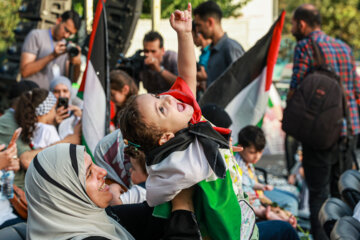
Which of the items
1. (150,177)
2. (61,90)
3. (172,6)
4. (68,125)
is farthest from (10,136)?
(172,6)

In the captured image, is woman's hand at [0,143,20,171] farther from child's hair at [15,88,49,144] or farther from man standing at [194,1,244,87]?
man standing at [194,1,244,87]

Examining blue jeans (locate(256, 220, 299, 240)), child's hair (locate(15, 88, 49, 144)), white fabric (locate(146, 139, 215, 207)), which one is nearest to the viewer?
white fabric (locate(146, 139, 215, 207))

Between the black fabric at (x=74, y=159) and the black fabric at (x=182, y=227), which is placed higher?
the black fabric at (x=74, y=159)

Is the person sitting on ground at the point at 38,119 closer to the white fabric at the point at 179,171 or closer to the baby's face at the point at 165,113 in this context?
the baby's face at the point at 165,113

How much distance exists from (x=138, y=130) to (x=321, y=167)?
10.5 ft

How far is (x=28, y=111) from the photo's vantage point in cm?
417

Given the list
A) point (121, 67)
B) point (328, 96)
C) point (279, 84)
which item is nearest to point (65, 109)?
point (121, 67)

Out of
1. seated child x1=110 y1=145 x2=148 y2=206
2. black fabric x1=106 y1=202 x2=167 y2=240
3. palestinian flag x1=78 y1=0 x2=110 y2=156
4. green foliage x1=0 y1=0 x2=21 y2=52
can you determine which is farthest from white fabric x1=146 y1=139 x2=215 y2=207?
green foliage x1=0 y1=0 x2=21 y2=52

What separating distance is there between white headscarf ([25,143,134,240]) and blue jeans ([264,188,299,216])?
9.00 ft

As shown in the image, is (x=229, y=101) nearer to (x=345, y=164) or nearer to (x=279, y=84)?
(x=345, y=164)

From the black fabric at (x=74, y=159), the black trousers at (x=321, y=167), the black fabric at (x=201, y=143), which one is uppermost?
the black fabric at (x=201, y=143)

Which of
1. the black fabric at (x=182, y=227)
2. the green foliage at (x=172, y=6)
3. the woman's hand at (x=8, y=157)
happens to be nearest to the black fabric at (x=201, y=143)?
the black fabric at (x=182, y=227)

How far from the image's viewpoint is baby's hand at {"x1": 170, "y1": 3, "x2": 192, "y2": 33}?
252cm

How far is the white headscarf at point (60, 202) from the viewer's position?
2.13 metres
